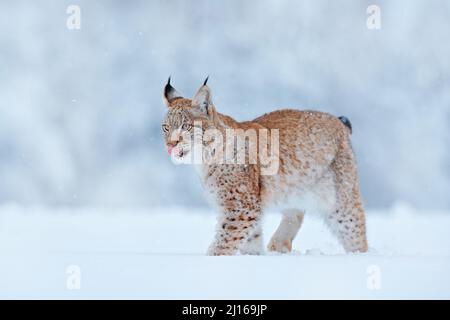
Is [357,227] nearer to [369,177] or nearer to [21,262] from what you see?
[21,262]

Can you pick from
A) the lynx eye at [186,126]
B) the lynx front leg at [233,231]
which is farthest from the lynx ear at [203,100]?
the lynx front leg at [233,231]

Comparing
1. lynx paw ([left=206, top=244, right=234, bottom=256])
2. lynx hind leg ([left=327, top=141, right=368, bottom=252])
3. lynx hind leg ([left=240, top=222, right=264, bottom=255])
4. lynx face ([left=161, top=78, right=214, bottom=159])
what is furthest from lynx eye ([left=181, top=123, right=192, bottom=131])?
lynx hind leg ([left=327, top=141, right=368, bottom=252])

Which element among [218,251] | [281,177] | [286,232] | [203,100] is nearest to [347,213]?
[286,232]

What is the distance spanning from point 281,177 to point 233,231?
0.77 metres

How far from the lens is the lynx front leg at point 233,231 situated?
6.91m

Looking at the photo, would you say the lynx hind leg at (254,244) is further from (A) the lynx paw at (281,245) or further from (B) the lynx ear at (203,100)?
(B) the lynx ear at (203,100)

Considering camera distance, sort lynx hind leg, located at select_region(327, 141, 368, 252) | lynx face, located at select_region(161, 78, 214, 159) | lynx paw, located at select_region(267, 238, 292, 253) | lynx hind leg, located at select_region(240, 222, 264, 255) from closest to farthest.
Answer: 1. lynx face, located at select_region(161, 78, 214, 159)
2. lynx hind leg, located at select_region(240, 222, 264, 255)
3. lynx hind leg, located at select_region(327, 141, 368, 252)
4. lynx paw, located at select_region(267, 238, 292, 253)

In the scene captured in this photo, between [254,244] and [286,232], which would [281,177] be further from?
[286,232]

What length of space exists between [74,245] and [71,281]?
276 centimetres

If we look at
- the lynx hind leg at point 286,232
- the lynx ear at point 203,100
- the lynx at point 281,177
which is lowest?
the lynx hind leg at point 286,232

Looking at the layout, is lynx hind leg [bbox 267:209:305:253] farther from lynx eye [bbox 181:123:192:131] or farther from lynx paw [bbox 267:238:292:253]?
lynx eye [bbox 181:123:192:131]

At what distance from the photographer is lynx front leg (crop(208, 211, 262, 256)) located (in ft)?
22.7

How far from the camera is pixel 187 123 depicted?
6.87 meters

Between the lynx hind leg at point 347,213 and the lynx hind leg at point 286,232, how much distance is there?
402mm
